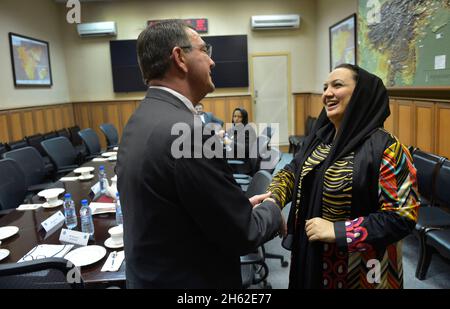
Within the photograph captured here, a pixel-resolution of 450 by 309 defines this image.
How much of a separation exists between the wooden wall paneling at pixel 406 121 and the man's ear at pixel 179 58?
3412 mm

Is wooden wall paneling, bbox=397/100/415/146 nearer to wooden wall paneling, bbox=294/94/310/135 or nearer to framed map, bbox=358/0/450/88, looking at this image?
framed map, bbox=358/0/450/88

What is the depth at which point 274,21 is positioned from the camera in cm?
711

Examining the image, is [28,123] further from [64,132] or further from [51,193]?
[51,193]

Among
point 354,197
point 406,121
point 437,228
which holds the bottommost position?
point 437,228

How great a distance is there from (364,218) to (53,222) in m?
1.68

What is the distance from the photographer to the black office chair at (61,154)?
3945mm

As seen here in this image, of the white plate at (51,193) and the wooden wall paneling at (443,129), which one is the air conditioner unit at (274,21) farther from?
the white plate at (51,193)

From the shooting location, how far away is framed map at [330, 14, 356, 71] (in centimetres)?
511

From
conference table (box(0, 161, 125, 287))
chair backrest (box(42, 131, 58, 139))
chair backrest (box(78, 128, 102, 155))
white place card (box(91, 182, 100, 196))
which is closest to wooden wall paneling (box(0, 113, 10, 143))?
chair backrest (box(42, 131, 58, 139))

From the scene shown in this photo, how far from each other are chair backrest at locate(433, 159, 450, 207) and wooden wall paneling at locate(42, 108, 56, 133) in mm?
6478

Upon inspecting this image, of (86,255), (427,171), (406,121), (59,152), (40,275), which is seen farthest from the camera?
(59,152)

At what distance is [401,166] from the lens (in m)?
1.20

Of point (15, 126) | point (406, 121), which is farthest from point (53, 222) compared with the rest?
A: point (15, 126)
